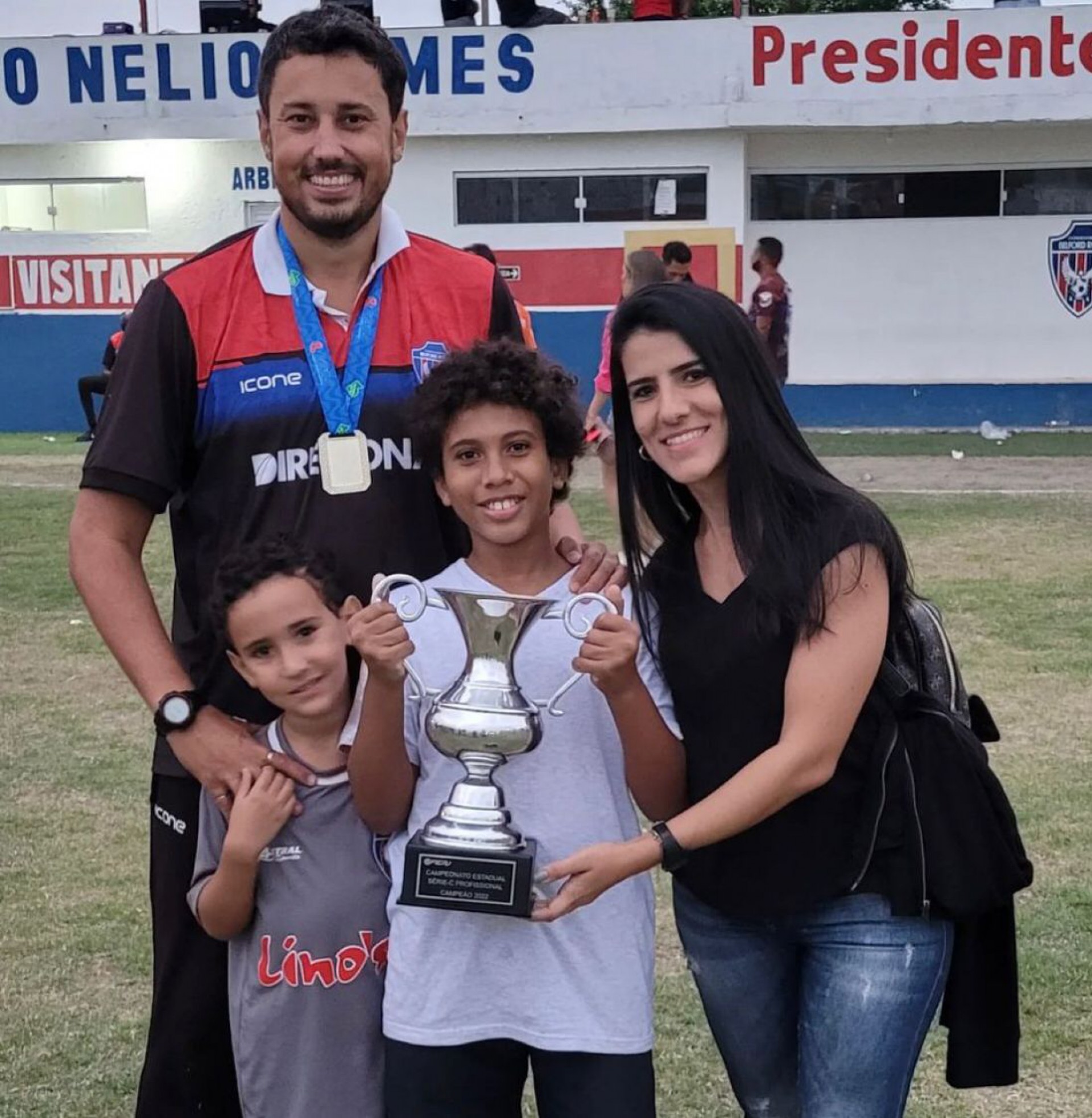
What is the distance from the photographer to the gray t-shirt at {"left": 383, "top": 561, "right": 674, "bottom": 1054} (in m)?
2.20

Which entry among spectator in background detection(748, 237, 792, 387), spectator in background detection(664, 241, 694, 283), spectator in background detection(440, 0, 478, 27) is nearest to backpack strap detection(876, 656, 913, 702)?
spectator in background detection(664, 241, 694, 283)

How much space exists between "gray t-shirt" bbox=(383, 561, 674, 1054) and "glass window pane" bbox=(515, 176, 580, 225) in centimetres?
1455

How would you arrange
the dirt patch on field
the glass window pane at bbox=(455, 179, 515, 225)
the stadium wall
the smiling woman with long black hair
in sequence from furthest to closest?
the glass window pane at bbox=(455, 179, 515, 225), the stadium wall, the dirt patch on field, the smiling woman with long black hair

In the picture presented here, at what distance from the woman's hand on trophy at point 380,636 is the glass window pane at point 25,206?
16.6 m

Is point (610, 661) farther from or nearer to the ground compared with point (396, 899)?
farther from the ground

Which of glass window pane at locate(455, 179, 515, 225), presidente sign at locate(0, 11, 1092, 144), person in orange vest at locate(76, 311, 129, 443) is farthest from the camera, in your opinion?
glass window pane at locate(455, 179, 515, 225)

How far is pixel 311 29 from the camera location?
2.38m

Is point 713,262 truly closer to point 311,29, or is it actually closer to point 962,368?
point 962,368

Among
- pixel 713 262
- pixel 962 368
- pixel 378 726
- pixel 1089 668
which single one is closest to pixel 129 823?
pixel 378 726

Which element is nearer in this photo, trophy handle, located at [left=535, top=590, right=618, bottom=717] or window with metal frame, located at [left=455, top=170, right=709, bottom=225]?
trophy handle, located at [left=535, top=590, right=618, bottom=717]

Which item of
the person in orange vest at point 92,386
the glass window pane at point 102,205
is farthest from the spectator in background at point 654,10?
the person in orange vest at point 92,386

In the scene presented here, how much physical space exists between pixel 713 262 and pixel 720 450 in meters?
14.3

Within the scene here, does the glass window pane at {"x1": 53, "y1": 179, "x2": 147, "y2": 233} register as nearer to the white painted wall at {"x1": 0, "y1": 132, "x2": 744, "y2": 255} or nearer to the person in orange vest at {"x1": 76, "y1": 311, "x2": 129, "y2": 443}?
the white painted wall at {"x1": 0, "y1": 132, "x2": 744, "y2": 255}

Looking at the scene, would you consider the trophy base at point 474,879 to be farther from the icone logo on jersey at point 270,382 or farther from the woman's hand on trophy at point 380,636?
the icone logo on jersey at point 270,382
